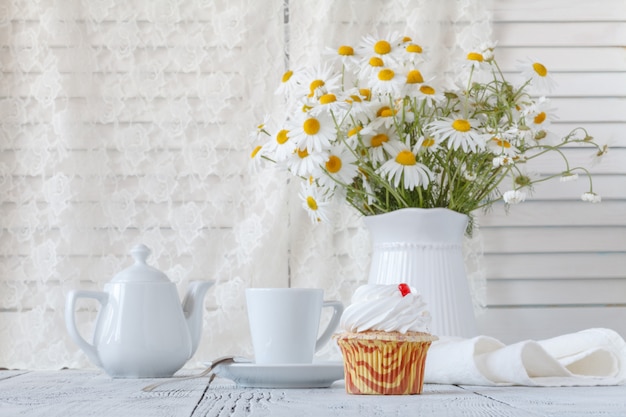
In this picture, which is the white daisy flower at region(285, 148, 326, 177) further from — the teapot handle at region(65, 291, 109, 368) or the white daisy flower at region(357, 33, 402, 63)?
the teapot handle at region(65, 291, 109, 368)

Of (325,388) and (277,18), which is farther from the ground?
(277,18)

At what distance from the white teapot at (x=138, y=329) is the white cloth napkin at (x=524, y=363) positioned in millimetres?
345

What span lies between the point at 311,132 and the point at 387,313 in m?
0.45

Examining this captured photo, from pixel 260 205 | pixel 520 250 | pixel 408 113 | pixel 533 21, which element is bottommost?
pixel 520 250

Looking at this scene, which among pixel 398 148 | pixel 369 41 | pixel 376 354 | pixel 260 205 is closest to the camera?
pixel 376 354

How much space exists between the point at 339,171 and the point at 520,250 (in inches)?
31.8

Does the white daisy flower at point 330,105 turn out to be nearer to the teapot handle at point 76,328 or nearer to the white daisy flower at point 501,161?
the white daisy flower at point 501,161

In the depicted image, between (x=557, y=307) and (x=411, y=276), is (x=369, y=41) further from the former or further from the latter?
(x=557, y=307)

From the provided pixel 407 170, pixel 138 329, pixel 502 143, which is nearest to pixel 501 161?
pixel 502 143


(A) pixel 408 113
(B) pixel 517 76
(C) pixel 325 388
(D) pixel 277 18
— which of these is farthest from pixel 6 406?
(B) pixel 517 76

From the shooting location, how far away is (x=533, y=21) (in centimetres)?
207

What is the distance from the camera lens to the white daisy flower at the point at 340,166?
1347mm

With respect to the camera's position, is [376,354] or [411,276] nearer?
[376,354]

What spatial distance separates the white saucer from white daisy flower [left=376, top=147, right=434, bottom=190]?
1.38 feet
